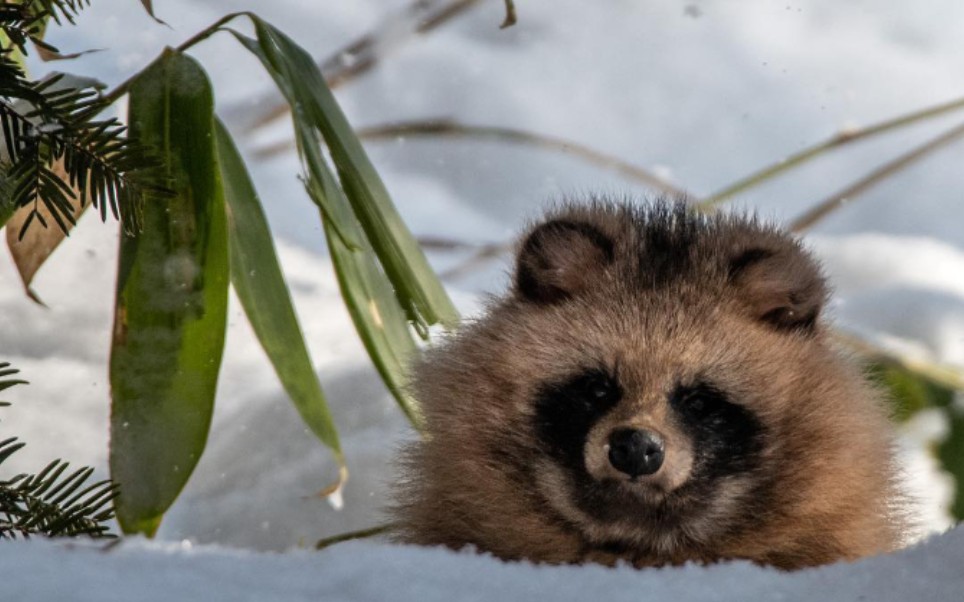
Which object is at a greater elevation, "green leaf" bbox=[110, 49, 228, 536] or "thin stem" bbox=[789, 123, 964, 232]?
"green leaf" bbox=[110, 49, 228, 536]

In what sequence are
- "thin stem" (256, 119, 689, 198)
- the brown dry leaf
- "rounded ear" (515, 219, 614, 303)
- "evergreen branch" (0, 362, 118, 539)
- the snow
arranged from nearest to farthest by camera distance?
1. the snow
2. "evergreen branch" (0, 362, 118, 539)
3. "rounded ear" (515, 219, 614, 303)
4. the brown dry leaf
5. "thin stem" (256, 119, 689, 198)

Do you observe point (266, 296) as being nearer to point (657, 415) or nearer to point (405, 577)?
point (657, 415)

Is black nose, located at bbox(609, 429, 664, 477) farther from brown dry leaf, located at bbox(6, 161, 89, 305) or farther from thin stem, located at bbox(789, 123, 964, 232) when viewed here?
thin stem, located at bbox(789, 123, 964, 232)

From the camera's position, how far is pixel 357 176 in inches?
74.8

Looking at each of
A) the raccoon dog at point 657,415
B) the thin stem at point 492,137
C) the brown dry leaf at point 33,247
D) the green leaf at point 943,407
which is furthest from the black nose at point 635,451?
the thin stem at point 492,137

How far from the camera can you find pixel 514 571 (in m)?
1.02

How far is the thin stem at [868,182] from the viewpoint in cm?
302

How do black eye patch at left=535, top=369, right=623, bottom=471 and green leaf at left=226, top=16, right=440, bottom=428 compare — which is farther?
green leaf at left=226, top=16, right=440, bottom=428

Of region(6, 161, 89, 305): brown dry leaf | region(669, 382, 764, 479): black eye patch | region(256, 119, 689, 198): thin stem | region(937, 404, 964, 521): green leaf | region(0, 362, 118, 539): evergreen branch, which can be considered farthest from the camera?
region(256, 119, 689, 198): thin stem

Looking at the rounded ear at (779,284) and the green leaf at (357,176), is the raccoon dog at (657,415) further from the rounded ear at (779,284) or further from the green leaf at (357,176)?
the green leaf at (357,176)

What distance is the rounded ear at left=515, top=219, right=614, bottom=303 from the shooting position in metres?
1.58

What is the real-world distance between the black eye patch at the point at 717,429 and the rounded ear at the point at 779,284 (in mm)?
131

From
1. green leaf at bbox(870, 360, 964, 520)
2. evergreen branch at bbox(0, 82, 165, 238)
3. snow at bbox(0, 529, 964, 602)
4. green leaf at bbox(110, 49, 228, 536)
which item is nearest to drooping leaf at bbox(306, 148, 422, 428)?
green leaf at bbox(110, 49, 228, 536)

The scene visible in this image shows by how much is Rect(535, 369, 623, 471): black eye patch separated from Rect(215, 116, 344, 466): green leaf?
0.40 metres
